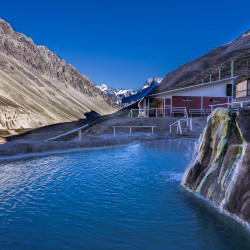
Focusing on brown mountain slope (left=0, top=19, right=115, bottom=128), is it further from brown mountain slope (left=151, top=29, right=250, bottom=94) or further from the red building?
brown mountain slope (left=151, top=29, right=250, bottom=94)

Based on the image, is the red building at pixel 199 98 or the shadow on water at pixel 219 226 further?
the red building at pixel 199 98

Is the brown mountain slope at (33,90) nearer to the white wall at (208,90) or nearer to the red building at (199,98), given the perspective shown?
the red building at (199,98)

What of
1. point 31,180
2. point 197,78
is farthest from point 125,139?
point 197,78

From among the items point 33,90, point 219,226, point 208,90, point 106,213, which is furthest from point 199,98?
point 33,90

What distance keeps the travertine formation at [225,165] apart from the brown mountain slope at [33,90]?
141 feet

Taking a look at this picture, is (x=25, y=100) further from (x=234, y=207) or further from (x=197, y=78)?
(x=234, y=207)

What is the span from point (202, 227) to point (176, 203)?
46.6 inches

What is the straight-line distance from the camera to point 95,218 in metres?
4.80

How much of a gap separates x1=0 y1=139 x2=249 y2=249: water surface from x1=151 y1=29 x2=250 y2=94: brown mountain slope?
6098cm

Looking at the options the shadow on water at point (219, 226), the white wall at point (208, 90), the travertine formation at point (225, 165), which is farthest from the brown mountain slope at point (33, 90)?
the shadow on water at point (219, 226)

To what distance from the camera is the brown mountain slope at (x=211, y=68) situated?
230 feet

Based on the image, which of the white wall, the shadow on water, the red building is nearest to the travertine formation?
the shadow on water

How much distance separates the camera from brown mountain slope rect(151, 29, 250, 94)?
230 ft

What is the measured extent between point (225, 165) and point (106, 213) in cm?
302
